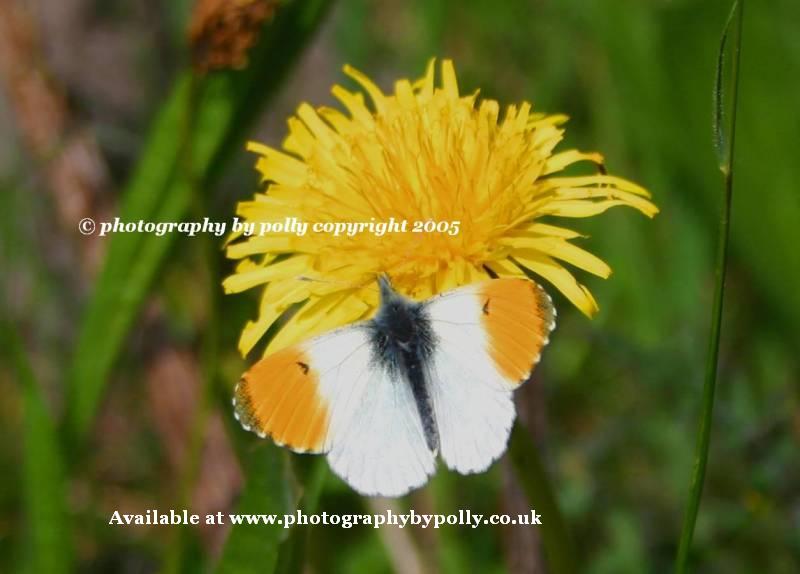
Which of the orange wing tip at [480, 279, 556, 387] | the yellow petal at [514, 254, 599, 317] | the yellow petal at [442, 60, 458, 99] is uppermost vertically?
the yellow petal at [442, 60, 458, 99]

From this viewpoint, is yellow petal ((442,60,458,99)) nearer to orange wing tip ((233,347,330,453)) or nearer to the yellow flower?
the yellow flower

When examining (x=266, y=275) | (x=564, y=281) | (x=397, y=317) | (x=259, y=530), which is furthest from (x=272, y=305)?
(x=564, y=281)

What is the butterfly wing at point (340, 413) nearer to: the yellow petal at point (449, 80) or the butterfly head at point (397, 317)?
the butterfly head at point (397, 317)

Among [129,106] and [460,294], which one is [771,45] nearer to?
[460,294]

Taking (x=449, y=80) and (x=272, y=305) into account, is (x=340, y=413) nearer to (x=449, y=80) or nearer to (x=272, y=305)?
(x=272, y=305)

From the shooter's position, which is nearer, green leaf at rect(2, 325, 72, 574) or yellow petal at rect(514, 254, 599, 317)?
yellow petal at rect(514, 254, 599, 317)

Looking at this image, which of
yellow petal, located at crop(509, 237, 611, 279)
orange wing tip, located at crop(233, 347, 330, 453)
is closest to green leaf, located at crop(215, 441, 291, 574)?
orange wing tip, located at crop(233, 347, 330, 453)

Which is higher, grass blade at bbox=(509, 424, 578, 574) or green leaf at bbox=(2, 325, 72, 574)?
grass blade at bbox=(509, 424, 578, 574)

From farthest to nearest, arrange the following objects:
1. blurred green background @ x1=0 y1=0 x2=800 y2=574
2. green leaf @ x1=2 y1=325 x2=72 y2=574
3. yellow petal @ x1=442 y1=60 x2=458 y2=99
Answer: blurred green background @ x1=0 y1=0 x2=800 y2=574 < green leaf @ x1=2 y1=325 x2=72 y2=574 < yellow petal @ x1=442 y1=60 x2=458 y2=99

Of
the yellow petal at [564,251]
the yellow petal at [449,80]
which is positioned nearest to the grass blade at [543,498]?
the yellow petal at [564,251]
